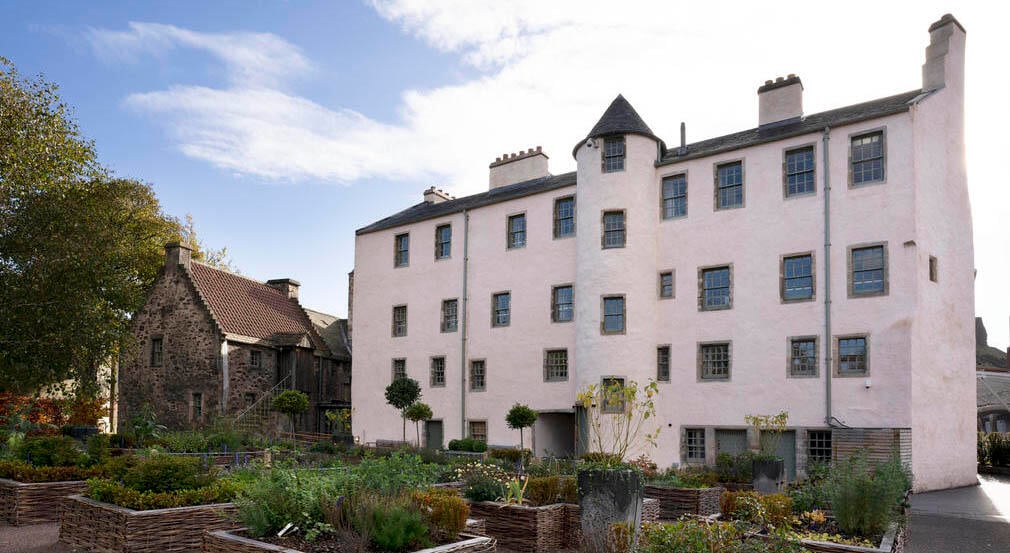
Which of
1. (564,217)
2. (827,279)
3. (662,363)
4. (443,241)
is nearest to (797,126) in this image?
(827,279)

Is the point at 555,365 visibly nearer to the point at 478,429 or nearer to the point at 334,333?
the point at 478,429

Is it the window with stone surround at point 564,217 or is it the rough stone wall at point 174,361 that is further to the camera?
the rough stone wall at point 174,361

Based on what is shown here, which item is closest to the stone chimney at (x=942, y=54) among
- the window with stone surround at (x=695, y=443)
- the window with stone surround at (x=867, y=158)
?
the window with stone surround at (x=867, y=158)

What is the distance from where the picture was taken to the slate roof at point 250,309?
33031 millimetres

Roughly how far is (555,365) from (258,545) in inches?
775

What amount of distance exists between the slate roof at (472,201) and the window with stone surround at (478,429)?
800 cm

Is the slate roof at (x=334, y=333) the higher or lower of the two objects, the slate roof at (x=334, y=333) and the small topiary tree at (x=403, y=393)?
the higher

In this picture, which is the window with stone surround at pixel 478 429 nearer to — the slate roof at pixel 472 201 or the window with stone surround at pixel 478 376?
the window with stone surround at pixel 478 376

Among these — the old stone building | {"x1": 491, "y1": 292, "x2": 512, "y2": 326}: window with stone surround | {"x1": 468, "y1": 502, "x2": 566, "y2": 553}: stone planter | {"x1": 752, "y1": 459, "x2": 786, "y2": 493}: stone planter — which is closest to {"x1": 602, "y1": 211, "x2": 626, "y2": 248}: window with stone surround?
{"x1": 491, "y1": 292, "x2": 512, "y2": 326}: window with stone surround

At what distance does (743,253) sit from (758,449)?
5.63 meters

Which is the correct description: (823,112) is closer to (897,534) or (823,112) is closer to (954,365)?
(954,365)

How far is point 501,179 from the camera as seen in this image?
31.7 meters

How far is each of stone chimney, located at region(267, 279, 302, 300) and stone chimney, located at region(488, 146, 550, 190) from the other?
43.4 ft

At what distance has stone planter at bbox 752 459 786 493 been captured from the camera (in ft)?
51.1
